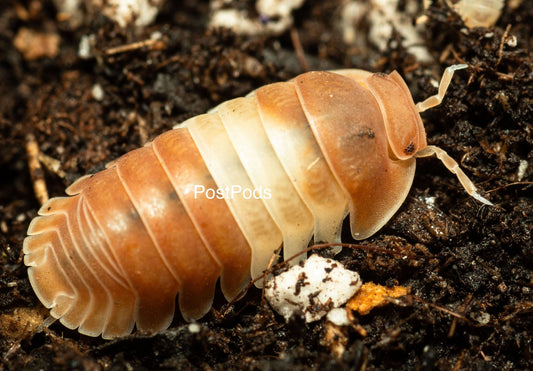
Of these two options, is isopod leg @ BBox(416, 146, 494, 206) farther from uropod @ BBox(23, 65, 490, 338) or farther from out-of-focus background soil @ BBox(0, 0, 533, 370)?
out-of-focus background soil @ BBox(0, 0, 533, 370)

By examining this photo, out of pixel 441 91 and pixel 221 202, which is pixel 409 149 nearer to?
pixel 441 91

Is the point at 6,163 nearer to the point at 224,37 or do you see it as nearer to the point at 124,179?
the point at 124,179

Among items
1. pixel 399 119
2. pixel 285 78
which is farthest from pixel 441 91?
pixel 285 78

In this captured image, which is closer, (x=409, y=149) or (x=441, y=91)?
(x=409, y=149)

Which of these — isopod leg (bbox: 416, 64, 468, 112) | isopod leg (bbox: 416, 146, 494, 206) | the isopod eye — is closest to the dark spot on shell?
the isopod eye

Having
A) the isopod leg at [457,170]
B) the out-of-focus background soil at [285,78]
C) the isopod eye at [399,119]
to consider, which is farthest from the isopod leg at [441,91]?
the isopod leg at [457,170]

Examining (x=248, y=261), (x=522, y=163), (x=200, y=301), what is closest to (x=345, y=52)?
(x=522, y=163)
